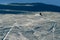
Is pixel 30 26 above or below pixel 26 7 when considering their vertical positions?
above

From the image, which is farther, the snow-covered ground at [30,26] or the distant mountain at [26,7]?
the distant mountain at [26,7]

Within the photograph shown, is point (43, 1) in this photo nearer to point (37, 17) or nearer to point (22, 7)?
point (22, 7)

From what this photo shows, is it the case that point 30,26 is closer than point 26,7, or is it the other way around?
point 30,26

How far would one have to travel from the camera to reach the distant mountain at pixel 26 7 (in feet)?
25.8

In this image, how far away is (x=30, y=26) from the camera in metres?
5.68

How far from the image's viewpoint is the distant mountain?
309 inches

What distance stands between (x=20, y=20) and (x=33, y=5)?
8.03 ft

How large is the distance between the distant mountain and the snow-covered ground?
64 cm

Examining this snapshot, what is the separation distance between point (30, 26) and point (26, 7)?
2.77 metres

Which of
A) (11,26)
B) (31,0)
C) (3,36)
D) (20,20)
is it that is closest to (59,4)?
(31,0)

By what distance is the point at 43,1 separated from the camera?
930cm

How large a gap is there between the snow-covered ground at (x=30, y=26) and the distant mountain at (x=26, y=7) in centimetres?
64

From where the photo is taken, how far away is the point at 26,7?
27.3 ft

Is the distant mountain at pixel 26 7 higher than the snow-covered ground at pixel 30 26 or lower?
lower
